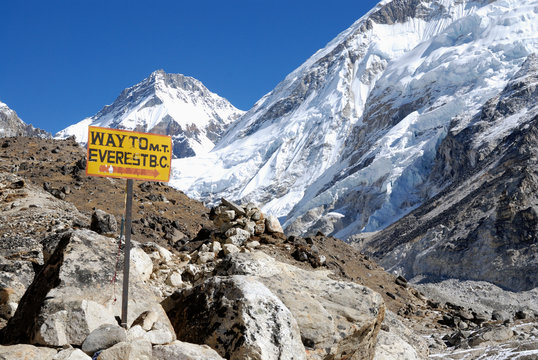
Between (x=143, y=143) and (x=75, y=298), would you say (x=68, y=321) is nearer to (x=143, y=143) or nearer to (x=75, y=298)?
(x=75, y=298)

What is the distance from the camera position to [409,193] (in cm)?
8712

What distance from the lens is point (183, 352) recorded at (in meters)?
6.05

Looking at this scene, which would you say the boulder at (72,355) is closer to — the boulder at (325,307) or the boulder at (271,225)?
A: the boulder at (325,307)

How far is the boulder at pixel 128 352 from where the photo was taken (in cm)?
560

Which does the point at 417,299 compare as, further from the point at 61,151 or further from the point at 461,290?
the point at 461,290

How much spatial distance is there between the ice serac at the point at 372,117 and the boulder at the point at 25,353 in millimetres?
80387

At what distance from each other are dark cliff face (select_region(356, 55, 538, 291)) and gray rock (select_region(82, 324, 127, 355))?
46.1 m

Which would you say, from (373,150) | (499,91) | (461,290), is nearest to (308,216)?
(373,150)

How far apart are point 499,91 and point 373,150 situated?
24.5m

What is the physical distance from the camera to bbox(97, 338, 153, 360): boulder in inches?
220

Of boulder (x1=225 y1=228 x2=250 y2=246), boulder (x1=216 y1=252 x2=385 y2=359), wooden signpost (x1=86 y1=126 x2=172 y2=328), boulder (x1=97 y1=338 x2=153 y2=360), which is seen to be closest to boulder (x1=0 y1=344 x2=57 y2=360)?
boulder (x1=97 y1=338 x2=153 y2=360)

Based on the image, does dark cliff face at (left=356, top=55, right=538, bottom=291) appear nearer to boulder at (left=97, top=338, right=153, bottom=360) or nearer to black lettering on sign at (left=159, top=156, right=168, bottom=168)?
black lettering on sign at (left=159, top=156, right=168, bottom=168)

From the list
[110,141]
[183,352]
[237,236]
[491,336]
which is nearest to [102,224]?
[237,236]

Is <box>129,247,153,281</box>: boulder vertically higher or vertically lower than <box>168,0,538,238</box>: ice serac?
lower
